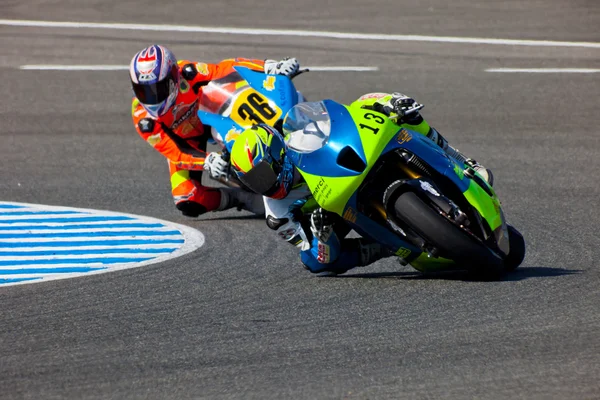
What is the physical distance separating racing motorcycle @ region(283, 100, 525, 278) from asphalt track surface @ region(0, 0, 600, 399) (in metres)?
0.34

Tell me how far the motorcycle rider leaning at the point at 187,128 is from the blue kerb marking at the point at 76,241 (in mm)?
567

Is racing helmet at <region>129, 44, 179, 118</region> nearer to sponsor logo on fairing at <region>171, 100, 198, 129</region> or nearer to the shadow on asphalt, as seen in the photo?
sponsor logo on fairing at <region>171, 100, 198, 129</region>

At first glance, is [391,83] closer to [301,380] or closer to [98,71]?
[98,71]

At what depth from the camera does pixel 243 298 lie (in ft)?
20.0

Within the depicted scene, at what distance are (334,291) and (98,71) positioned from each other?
8677 millimetres

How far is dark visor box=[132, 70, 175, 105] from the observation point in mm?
8648

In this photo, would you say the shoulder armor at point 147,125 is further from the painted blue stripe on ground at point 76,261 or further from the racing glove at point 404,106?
the racing glove at point 404,106

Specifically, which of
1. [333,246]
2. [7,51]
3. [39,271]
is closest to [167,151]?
[39,271]

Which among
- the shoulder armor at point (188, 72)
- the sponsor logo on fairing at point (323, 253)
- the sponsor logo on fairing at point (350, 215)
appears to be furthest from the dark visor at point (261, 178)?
the shoulder armor at point (188, 72)

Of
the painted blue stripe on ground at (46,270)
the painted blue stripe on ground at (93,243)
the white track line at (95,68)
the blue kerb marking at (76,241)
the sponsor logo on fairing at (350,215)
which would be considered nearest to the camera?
the sponsor logo on fairing at (350,215)

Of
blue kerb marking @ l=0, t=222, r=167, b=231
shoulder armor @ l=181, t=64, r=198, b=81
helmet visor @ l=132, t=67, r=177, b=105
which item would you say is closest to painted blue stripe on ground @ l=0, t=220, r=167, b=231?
blue kerb marking @ l=0, t=222, r=167, b=231

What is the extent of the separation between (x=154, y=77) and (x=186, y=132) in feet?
2.98

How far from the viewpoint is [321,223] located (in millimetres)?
6238

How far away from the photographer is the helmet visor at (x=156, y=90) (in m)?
8.65
